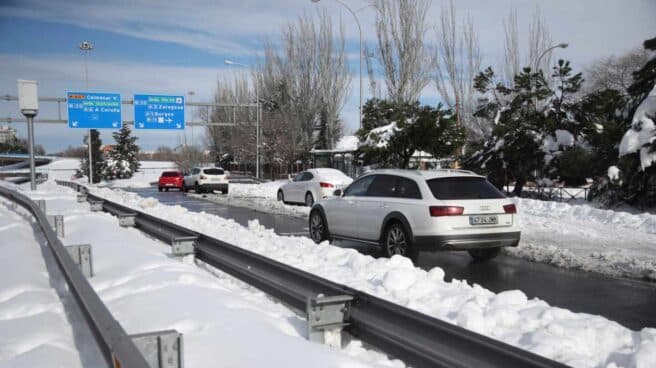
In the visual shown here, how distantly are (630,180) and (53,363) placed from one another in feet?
57.0

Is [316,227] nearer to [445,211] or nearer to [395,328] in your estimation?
[445,211]

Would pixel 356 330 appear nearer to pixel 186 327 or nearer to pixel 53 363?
pixel 186 327

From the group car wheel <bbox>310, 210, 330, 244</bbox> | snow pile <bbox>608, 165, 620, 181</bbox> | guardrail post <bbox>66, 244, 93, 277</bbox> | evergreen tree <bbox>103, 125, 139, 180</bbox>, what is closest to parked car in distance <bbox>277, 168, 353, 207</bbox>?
car wheel <bbox>310, 210, 330, 244</bbox>

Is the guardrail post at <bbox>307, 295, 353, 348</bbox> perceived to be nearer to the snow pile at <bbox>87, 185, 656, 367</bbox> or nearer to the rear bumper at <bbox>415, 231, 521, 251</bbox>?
the snow pile at <bbox>87, 185, 656, 367</bbox>

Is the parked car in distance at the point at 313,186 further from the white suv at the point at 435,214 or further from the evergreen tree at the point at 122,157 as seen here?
the evergreen tree at the point at 122,157

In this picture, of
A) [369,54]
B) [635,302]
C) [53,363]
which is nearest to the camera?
[53,363]

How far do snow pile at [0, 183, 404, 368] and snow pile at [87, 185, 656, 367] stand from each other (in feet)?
3.25

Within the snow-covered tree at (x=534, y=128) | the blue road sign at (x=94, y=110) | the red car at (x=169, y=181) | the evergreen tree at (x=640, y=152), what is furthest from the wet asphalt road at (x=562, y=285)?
the red car at (x=169, y=181)

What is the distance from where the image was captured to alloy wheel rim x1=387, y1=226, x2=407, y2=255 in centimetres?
859

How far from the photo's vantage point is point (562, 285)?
279 inches

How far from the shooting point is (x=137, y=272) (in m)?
6.24

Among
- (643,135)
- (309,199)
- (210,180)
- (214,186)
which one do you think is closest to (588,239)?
(643,135)

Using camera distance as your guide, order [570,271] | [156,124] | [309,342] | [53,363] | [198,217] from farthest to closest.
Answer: [156,124] → [198,217] → [570,271] → [309,342] → [53,363]

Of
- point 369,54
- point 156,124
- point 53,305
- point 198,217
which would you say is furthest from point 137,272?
point 369,54
